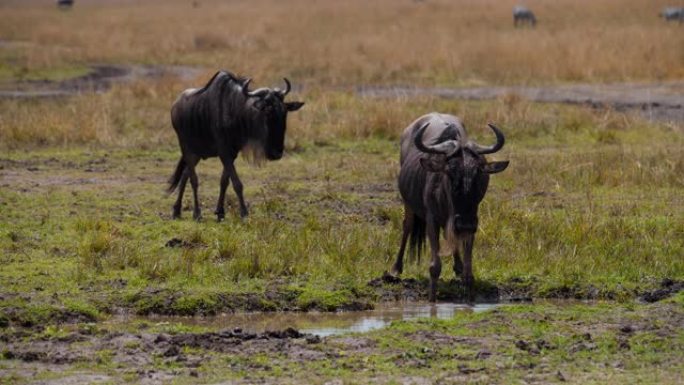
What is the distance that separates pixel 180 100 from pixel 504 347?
24.0ft

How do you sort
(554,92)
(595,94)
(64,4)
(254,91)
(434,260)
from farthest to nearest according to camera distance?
(64,4) → (554,92) → (595,94) → (254,91) → (434,260)

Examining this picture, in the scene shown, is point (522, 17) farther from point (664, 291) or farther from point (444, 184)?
point (444, 184)

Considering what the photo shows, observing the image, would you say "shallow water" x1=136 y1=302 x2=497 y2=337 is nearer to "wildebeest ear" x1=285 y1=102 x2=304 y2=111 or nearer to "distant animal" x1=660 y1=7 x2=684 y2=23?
"wildebeest ear" x1=285 y1=102 x2=304 y2=111

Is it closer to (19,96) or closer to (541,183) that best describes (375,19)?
(19,96)

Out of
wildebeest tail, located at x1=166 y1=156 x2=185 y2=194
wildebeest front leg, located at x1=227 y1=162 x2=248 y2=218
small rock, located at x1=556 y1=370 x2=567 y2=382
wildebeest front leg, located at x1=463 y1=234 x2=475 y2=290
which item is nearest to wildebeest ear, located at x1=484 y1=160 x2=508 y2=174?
wildebeest front leg, located at x1=463 y1=234 x2=475 y2=290

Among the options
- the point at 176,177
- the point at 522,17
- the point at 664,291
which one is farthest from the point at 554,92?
the point at 522,17

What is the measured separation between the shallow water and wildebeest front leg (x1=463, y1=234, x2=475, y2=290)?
0.18 metres

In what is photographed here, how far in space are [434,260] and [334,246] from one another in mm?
1686

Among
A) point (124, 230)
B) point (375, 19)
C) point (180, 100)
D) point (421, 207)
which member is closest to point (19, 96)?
point (180, 100)

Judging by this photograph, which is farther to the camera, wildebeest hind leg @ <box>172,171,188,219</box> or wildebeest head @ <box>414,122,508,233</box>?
wildebeest hind leg @ <box>172,171,188,219</box>

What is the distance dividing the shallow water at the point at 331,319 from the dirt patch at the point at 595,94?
1276 cm

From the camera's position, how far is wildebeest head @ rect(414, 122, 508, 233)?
987 cm

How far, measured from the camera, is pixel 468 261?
33.5ft

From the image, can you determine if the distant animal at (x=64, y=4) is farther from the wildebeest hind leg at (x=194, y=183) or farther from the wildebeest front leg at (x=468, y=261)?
the wildebeest front leg at (x=468, y=261)
